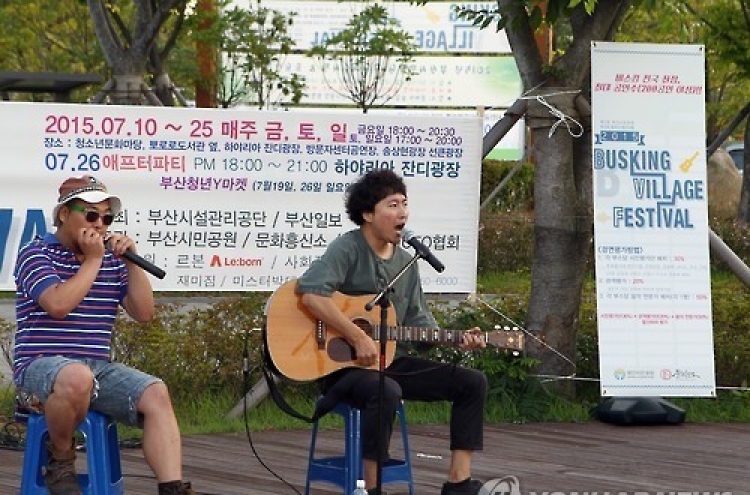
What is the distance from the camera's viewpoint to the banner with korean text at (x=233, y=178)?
8336 mm

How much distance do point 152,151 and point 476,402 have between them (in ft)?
8.92

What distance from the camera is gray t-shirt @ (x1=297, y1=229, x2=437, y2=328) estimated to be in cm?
659

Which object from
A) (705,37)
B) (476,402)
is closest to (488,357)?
(476,402)

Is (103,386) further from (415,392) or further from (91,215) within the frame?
(415,392)

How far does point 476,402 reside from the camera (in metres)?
6.63

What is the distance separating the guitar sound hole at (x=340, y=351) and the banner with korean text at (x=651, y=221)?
2.54 metres

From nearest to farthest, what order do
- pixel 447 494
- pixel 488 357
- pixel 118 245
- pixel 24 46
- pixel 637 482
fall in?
pixel 118 245 → pixel 447 494 → pixel 637 482 → pixel 488 357 → pixel 24 46

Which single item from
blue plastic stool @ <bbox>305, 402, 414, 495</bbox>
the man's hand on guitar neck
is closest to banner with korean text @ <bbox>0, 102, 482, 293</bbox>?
A: blue plastic stool @ <bbox>305, 402, 414, 495</bbox>

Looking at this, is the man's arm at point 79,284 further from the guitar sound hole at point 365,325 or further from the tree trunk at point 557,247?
the tree trunk at point 557,247

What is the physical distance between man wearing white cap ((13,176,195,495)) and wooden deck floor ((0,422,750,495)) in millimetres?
1105

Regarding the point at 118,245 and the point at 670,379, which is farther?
the point at 670,379

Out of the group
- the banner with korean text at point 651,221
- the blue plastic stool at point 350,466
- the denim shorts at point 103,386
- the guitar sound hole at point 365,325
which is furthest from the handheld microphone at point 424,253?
the banner with korean text at point 651,221

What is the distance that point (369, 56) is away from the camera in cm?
2473

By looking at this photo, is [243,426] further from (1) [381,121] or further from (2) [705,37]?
(2) [705,37]
